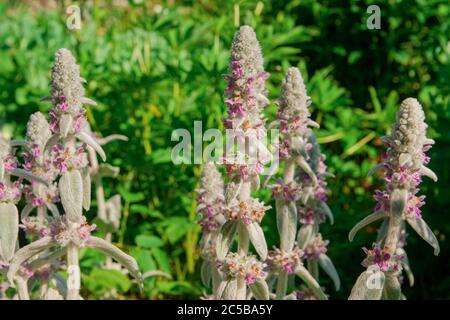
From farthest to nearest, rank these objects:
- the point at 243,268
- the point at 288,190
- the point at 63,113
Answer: the point at 288,190 → the point at 243,268 → the point at 63,113

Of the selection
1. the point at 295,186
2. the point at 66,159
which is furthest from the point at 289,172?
the point at 66,159

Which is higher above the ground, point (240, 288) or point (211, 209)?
point (211, 209)

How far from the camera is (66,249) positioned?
8.45 ft

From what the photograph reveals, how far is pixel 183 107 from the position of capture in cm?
415

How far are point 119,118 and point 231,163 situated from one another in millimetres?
1777

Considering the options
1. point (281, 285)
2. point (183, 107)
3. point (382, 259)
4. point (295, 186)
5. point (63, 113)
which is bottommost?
point (281, 285)

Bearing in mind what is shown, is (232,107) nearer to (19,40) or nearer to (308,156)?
(308,156)

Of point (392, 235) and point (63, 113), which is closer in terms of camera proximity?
point (63, 113)

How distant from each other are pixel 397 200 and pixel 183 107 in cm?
192

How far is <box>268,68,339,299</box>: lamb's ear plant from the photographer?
2.62 meters

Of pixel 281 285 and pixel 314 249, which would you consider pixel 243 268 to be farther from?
pixel 314 249

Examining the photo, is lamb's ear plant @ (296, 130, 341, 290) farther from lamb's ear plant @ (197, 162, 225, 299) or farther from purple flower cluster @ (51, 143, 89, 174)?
purple flower cluster @ (51, 143, 89, 174)

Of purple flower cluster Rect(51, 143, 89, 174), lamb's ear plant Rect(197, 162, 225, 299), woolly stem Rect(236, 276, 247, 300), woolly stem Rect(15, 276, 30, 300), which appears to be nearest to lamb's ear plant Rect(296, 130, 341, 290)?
lamb's ear plant Rect(197, 162, 225, 299)

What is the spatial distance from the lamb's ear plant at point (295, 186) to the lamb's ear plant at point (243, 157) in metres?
0.14
